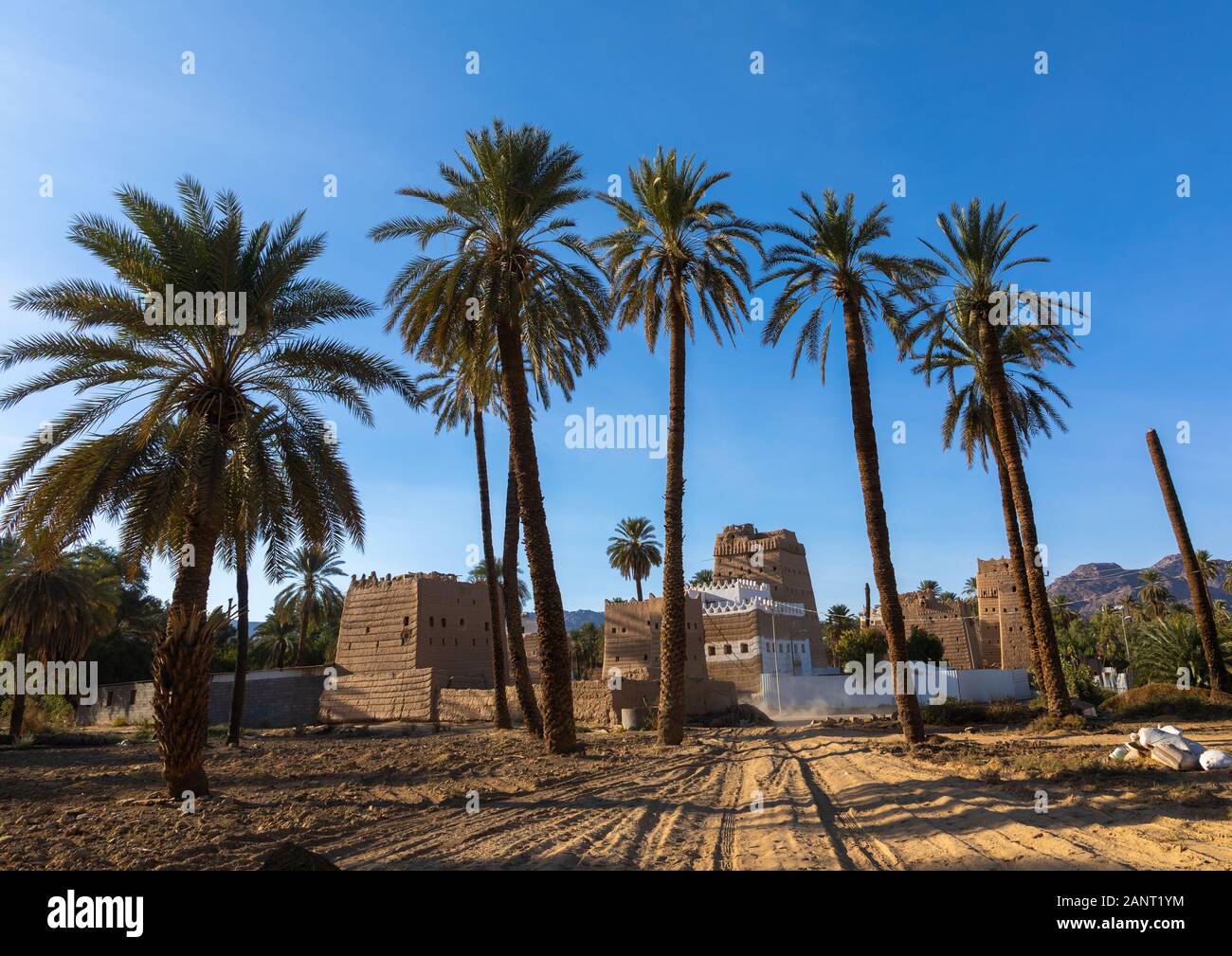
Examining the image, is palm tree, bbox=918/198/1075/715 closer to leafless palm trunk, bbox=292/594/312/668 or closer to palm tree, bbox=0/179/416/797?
palm tree, bbox=0/179/416/797

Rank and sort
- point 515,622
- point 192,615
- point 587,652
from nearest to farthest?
point 192,615, point 515,622, point 587,652

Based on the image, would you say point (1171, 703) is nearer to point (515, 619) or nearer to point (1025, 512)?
point (1025, 512)

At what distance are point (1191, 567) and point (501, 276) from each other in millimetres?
25161

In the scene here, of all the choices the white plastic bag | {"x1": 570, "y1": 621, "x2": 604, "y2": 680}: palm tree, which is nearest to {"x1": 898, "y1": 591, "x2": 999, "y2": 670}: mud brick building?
{"x1": 570, "y1": 621, "x2": 604, "y2": 680}: palm tree

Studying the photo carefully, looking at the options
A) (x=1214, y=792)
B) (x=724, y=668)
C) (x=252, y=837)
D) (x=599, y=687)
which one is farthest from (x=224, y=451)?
(x=724, y=668)

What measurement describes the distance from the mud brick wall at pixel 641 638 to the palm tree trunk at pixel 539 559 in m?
21.5

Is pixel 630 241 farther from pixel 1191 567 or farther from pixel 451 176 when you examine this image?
pixel 1191 567

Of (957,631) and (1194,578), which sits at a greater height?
(1194,578)

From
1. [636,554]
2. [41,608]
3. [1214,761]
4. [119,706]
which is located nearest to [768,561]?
[636,554]

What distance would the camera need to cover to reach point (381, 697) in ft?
119

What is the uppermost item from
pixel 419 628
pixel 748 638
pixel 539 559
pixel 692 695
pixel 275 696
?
pixel 539 559

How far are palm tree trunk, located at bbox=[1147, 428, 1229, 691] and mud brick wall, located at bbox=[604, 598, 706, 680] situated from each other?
66.7ft

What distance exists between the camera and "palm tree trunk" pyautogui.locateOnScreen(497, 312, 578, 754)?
698 inches

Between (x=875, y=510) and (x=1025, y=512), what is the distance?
670cm
